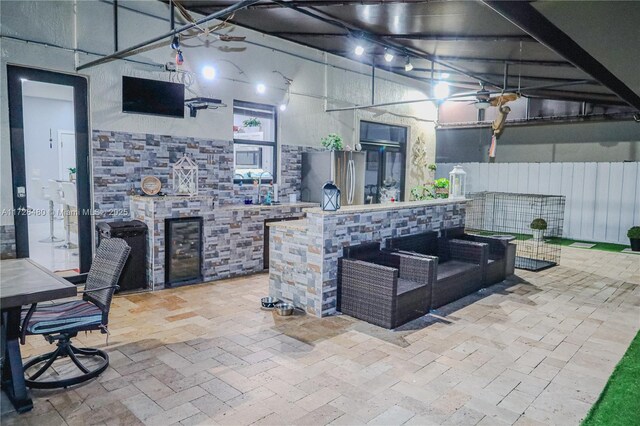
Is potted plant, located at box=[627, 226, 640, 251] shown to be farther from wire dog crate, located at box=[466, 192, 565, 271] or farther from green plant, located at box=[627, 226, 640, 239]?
wire dog crate, located at box=[466, 192, 565, 271]

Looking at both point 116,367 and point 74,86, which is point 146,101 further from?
point 116,367

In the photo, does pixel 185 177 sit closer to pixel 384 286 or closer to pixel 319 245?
pixel 319 245

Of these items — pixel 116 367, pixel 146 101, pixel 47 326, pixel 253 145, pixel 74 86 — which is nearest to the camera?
pixel 47 326

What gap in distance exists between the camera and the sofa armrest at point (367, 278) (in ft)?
13.7

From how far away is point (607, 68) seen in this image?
497 cm

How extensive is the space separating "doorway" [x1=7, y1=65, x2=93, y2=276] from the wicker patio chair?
2.33 metres

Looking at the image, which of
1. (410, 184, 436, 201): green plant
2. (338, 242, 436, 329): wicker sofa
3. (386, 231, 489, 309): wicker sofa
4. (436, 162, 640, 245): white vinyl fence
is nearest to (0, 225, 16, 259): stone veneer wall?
(338, 242, 436, 329): wicker sofa

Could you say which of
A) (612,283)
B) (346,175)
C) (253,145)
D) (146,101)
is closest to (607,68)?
(612,283)

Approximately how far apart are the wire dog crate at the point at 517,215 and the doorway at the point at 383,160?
1.91m

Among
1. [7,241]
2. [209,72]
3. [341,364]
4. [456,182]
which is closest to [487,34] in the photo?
[456,182]

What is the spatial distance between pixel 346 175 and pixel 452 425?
5531 mm

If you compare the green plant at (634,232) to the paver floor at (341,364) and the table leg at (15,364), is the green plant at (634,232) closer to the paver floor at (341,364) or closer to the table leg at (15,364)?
the paver floor at (341,364)

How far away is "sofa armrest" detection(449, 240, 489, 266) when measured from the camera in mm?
5566

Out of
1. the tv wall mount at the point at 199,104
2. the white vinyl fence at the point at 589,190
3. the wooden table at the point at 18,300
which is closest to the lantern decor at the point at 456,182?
the tv wall mount at the point at 199,104
